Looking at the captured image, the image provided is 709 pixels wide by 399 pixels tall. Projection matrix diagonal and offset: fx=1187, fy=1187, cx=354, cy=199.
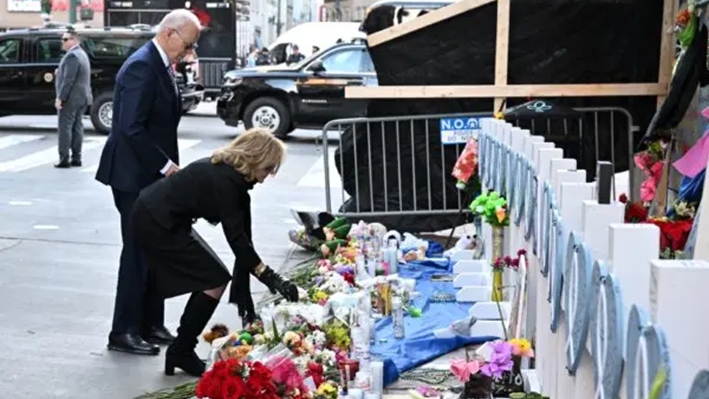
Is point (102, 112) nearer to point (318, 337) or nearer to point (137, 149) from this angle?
point (137, 149)

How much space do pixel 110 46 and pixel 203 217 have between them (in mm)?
16093

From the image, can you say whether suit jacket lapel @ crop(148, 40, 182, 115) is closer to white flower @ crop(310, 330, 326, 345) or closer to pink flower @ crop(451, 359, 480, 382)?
white flower @ crop(310, 330, 326, 345)

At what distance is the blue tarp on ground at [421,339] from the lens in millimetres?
6273

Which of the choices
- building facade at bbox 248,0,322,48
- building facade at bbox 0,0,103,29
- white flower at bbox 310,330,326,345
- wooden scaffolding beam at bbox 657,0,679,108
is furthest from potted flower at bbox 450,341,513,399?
building facade at bbox 0,0,103,29

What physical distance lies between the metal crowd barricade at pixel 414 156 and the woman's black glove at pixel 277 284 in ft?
12.5

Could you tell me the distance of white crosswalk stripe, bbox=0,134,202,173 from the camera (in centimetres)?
1661

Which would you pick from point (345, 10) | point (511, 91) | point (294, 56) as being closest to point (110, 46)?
point (294, 56)

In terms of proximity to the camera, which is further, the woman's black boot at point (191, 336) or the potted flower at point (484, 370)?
the woman's black boot at point (191, 336)

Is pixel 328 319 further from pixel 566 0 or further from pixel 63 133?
pixel 63 133

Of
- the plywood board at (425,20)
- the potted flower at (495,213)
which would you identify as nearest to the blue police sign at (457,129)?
the plywood board at (425,20)

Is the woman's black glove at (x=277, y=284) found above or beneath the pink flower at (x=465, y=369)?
above

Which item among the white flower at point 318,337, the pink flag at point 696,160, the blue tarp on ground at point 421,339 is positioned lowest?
the blue tarp on ground at point 421,339

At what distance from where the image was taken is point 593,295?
11.4 ft

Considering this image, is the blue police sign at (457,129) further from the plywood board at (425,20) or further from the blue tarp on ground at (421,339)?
the blue tarp on ground at (421,339)
